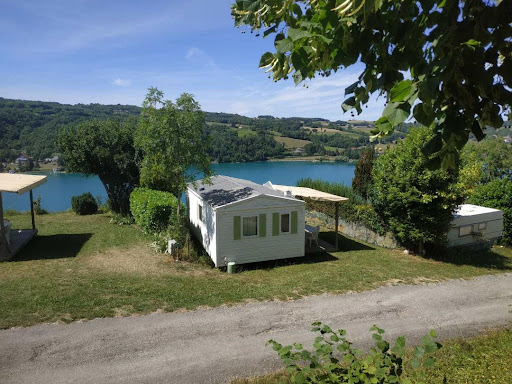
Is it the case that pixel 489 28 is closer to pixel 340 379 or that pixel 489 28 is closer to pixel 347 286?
pixel 340 379

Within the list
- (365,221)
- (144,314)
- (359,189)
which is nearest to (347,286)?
(144,314)

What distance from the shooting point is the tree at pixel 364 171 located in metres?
26.3

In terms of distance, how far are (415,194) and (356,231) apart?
4.59 m

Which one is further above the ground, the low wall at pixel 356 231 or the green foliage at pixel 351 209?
the green foliage at pixel 351 209

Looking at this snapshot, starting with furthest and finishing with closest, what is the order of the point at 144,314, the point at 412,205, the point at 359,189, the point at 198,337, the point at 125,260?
the point at 359,189, the point at 412,205, the point at 125,260, the point at 144,314, the point at 198,337

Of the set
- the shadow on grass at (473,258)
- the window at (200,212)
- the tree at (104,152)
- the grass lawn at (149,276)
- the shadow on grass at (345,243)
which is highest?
the tree at (104,152)

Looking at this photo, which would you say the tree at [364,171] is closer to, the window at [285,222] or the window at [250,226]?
the window at [285,222]

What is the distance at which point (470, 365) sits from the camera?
5836mm

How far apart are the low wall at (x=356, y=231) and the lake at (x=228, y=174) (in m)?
6.63

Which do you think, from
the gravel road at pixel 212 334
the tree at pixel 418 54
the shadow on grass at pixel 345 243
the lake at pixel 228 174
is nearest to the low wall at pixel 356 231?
the shadow on grass at pixel 345 243

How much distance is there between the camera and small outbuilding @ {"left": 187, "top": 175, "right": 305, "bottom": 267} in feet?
40.0

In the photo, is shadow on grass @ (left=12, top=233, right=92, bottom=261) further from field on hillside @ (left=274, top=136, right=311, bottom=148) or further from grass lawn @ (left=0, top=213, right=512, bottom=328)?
field on hillside @ (left=274, top=136, right=311, bottom=148)

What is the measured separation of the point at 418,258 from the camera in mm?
14930

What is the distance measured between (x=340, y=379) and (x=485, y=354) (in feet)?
17.7
